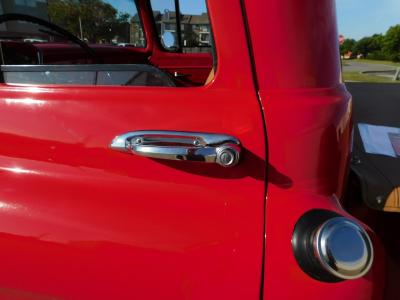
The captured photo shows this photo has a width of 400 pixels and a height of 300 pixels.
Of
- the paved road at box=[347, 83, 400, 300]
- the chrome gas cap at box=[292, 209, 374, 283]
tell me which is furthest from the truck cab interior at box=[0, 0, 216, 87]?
the paved road at box=[347, 83, 400, 300]

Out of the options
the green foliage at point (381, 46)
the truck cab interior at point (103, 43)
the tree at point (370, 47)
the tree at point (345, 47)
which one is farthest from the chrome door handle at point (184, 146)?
the tree at point (370, 47)

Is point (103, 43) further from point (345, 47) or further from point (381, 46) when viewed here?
point (381, 46)

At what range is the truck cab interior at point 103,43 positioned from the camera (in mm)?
1226

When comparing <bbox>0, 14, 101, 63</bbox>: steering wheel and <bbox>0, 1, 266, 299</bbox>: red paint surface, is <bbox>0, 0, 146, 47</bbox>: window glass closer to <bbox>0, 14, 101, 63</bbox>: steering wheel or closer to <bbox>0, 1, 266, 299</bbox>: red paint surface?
<bbox>0, 14, 101, 63</bbox>: steering wheel

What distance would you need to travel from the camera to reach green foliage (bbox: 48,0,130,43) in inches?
72.8

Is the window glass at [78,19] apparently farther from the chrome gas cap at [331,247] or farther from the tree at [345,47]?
the chrome gas cap at [331,247]

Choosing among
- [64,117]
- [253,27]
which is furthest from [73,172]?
[253,27]

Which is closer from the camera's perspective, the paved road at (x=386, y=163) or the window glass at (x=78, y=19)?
the paved road at (x=386, y=163)

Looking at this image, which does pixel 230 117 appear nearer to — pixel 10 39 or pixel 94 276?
pixel 94 276

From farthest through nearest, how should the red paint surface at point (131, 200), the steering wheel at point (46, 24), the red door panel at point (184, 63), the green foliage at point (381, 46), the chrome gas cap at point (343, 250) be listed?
A: the green foliage at point (381, 46), the red door panel at point (184, 63), the steering wheel at point (46, 24), the red paint surface at point (131, 200), the chrome gas cap at point (343, 250)

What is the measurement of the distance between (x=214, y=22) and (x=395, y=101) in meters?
1.41

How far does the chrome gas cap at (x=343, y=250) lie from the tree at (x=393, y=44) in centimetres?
2814

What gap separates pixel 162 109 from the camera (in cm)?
103

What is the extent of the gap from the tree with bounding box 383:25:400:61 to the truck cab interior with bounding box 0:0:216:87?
2652 centimetres
